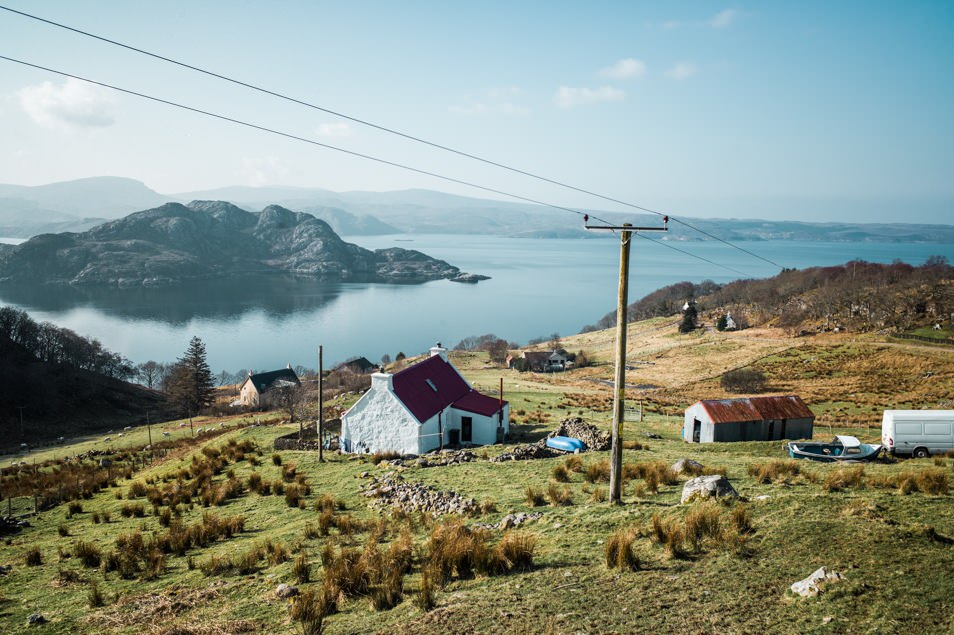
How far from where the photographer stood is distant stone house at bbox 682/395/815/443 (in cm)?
2419

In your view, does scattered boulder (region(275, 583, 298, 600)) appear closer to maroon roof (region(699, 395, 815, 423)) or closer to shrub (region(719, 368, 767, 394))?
maroon roof (region(699, 395, 815, 423))

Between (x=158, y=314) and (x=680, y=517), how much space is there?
570 feet

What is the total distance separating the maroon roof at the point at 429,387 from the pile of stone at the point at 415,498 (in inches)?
290

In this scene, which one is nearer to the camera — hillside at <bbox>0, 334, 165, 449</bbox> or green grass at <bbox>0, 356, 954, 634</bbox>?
green grass at <bbox>0, 356, 954, 634</bbox>

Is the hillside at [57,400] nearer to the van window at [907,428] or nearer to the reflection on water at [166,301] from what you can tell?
the van window at [907,428]

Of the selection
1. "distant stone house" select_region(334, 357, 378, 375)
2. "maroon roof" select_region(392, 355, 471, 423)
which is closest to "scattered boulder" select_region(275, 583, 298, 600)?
"maroon roof" select_region(392, 355, 471, 423)

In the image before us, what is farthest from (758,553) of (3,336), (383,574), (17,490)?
(3,336)

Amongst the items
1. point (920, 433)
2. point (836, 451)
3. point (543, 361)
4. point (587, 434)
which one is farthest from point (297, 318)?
point (920, 433)

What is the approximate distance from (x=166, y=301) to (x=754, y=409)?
629ft

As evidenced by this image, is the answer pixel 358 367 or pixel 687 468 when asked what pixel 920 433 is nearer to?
pixel 687 468

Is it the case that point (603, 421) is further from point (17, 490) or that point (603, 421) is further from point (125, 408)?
point (125, 408)

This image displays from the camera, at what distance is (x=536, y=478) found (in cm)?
1513

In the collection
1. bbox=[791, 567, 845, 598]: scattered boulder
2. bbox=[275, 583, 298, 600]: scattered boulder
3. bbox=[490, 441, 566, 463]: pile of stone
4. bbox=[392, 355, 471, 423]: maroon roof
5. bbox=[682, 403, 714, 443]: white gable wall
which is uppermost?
bbox=[791, 567, 845, 598]: scattered boulder

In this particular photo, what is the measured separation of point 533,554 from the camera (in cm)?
867
